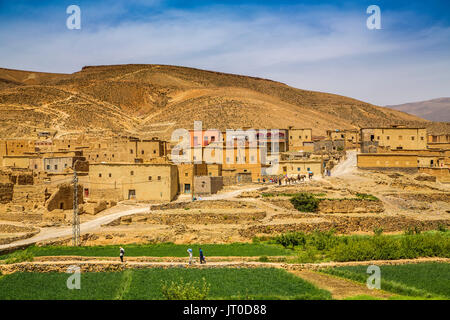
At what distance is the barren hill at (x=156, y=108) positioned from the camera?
81.1 meters

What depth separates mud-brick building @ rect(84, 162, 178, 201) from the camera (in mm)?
32562

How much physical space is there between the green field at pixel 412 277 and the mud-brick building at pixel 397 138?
28.4 meters

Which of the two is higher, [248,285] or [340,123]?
[340,123]

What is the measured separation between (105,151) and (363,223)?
22531 mm

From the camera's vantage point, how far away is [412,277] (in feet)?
60.4

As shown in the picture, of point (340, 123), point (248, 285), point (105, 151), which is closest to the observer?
point (248, 285)

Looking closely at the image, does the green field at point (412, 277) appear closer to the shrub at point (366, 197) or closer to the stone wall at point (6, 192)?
the shrub at point (366, 197)

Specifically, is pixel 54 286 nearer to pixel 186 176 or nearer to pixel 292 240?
pixel 292 240

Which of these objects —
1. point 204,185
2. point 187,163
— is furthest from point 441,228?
point 187,163

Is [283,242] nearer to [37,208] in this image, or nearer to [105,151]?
[37,208]

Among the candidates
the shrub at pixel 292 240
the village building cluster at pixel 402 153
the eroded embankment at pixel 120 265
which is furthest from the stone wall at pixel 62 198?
the village building cluster at pixel 402 153

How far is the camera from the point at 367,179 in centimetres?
3734

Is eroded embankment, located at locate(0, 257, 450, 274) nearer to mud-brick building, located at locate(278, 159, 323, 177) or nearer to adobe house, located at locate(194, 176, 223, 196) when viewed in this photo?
adobe house, located at locate(194, 176, 223, 196)

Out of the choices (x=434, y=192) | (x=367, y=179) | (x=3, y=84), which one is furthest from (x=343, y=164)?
(x=3, y=84)
